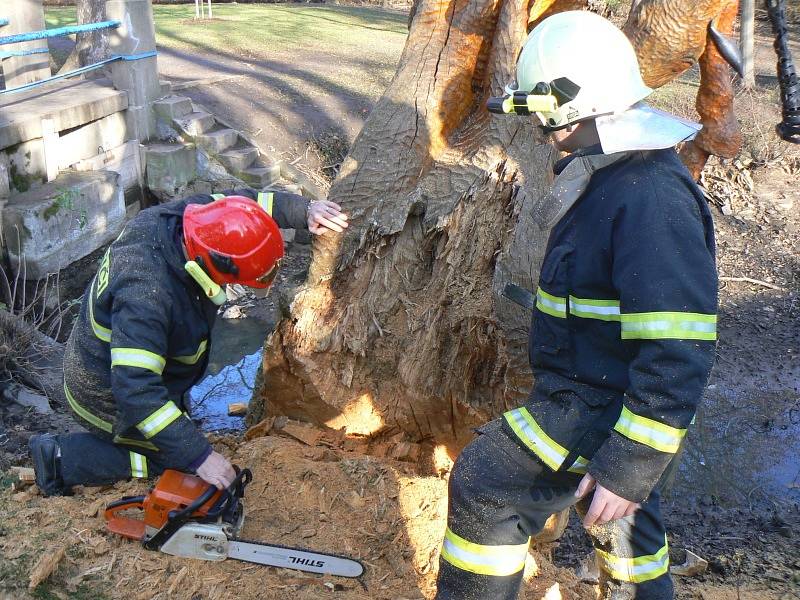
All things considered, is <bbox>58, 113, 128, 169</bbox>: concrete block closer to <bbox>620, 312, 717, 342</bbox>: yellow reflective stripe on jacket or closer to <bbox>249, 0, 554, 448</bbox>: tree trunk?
<bbox>249, 0, 554, 448</bbox>: tree trunk

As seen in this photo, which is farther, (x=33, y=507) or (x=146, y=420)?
(x=33, y=507)

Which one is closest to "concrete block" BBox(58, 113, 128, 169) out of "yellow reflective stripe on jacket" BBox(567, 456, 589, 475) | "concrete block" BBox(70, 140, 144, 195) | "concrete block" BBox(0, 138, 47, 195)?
"concrete block" BBox(70, 140, 144, 195)

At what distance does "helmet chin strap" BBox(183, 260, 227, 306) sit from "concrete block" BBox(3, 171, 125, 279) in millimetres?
4088

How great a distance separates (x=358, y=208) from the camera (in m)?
3.84

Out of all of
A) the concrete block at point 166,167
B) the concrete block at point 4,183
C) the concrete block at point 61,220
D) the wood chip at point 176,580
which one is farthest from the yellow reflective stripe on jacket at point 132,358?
the concrete block at point 166,167

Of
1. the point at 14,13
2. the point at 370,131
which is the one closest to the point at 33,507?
the point at 370,131

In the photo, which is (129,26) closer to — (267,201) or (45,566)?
(267,201)

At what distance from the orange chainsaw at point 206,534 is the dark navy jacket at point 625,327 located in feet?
3.57

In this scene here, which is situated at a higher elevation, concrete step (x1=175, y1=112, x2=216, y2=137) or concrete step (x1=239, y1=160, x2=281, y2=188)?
concrete step (x1=175, y1=112, x2=216, y2=137)

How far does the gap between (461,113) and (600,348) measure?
80.3 inches

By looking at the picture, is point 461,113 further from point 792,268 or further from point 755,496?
point 792,268

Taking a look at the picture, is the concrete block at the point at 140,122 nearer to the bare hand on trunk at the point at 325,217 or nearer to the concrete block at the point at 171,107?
the concrete block at the point at 171,107

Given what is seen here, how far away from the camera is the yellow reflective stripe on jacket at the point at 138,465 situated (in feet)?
11.3

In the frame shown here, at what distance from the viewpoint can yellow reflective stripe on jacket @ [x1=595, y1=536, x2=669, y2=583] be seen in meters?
2.34
